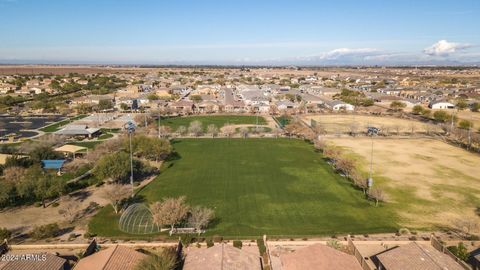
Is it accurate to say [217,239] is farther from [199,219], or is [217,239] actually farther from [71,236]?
[71,236]

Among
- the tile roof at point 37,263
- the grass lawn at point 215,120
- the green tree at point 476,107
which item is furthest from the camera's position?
the green tree at point 476,107

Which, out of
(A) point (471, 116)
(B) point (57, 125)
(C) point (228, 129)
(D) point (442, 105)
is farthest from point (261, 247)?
(D) point (442, 105)

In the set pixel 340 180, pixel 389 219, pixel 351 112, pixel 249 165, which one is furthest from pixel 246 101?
pixel 389 219

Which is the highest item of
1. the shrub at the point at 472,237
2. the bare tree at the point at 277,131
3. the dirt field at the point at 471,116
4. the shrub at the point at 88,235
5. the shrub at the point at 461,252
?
the dirt field at the point at 471,116

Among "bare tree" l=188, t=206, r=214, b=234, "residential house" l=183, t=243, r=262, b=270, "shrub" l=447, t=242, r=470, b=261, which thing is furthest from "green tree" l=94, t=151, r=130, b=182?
"shrub" l=447, t=242, r=470, b=261

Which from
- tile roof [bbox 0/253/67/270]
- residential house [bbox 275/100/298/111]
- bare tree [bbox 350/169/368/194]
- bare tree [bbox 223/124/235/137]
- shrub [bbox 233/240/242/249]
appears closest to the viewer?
tile roof [bbox 0/253/67/270]

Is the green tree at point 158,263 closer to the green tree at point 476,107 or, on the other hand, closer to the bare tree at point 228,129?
the bare tree at point 228,129

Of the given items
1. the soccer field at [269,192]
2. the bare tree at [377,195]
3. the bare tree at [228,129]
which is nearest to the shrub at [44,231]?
the soccer field at [269,192]

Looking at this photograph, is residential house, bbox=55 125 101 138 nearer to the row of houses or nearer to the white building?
the row of houses
